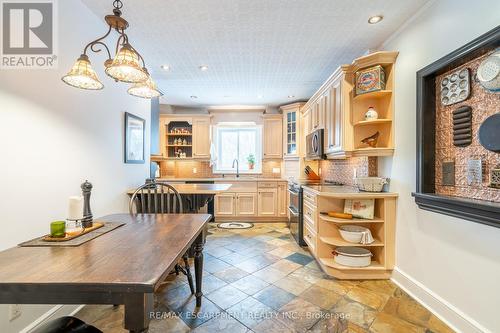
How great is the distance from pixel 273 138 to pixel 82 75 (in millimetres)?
3989

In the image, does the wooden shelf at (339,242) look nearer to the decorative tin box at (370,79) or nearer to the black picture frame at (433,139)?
the black picture frame at (433,139)

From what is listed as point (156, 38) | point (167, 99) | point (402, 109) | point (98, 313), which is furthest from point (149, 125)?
point (402, 109)

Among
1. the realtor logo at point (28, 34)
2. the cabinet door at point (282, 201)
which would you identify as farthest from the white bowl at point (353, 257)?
the realtor logo at point (28, 34)

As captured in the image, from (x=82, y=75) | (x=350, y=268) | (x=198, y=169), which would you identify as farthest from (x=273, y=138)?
(x=82, y=75)

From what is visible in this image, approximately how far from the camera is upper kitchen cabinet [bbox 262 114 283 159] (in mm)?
5020

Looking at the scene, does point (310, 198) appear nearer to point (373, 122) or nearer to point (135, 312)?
point (373, 122)

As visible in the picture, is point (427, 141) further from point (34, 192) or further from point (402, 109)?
point (34, 192)

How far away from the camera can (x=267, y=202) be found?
4.65 metres

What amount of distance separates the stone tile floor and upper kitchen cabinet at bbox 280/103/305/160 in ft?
8.04

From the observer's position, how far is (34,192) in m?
1.56

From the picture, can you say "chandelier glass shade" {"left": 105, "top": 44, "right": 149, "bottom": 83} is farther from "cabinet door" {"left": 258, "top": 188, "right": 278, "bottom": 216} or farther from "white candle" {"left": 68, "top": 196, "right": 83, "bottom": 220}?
"cabinet door" {"left": 258, "top": 188, "right": 278, "bottom": 216}

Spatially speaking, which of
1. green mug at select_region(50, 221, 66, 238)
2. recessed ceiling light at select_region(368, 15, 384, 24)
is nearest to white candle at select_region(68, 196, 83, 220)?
green mug at select_region(50, 221, 66, 238)

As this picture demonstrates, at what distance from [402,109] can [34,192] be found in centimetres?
314

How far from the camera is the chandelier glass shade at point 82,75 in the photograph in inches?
54.1
